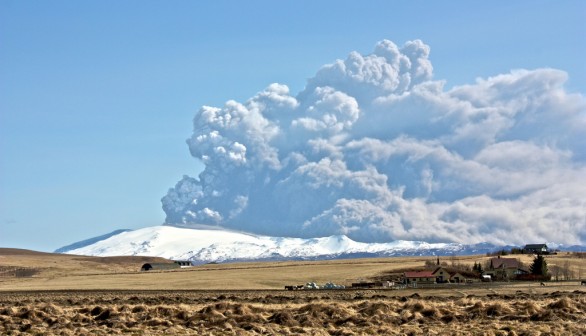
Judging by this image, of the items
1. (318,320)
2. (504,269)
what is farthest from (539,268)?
(318,320)

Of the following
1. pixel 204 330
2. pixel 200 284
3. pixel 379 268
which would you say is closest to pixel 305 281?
pixel 200 284

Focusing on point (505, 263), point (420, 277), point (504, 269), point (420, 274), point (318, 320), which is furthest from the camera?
point (505, 263)

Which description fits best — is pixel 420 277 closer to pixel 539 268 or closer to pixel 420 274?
pixel 420 274

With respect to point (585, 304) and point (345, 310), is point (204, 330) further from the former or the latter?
point (585, 304)

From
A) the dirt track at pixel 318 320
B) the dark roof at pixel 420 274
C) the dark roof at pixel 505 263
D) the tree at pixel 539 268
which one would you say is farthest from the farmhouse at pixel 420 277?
the dirt track at pixel 318 320

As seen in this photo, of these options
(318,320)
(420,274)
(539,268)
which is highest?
(539,268)

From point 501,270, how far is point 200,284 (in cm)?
5483

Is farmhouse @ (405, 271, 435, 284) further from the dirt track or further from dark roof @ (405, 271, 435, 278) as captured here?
the dirt track

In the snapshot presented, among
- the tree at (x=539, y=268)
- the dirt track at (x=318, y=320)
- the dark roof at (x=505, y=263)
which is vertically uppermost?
the dark roof at (x=505, y=263)

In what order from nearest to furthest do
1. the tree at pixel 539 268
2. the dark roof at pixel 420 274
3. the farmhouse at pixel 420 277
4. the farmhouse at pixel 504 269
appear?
the farmhouse at pixel 420 277 → the dark roof at pixel 420 274 → the tree at pixel 539 268 → the farmhouse at pixel 504 269

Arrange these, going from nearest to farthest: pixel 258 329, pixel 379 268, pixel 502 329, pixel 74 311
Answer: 1. pixel 502 329
2. pixel 258 329
3. pixel 74 311
4. pixel 379 268

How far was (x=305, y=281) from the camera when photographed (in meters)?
132

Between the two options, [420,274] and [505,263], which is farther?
[505,263]

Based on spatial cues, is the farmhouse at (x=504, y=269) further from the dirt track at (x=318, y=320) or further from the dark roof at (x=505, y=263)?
the dirt track at (x=318, y=320)
